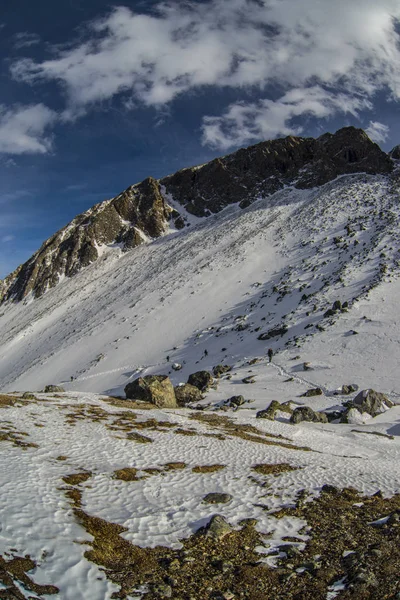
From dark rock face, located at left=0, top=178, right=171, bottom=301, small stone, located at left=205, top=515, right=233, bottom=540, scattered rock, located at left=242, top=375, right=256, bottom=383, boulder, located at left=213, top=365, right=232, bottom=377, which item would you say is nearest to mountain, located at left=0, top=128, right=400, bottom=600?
small stone, located at left=205, top=515, right=233, bottom=540

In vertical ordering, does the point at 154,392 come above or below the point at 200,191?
below

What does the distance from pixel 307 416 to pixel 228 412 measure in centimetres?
539

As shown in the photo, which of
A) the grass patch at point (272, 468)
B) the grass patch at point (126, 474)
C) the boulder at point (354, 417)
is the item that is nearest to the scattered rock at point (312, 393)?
the boulder at point (354, 417)

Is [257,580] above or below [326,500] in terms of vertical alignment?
above

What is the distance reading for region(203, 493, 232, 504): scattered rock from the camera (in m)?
10.3

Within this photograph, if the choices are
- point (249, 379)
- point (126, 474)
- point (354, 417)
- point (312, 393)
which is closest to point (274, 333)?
point (249, 379)

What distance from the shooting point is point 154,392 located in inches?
1088

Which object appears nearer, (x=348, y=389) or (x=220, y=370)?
(x=348, y=389)

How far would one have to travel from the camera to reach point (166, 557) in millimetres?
7547

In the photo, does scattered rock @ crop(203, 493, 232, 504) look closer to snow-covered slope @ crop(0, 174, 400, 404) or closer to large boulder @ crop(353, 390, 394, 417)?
large boulder @ crop(353, 390, 394, 417)

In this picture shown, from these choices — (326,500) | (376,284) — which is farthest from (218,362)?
(326,500)

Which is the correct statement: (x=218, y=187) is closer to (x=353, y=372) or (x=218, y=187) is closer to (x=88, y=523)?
(x=353, y=372)

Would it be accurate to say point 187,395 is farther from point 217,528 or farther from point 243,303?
point 217,528

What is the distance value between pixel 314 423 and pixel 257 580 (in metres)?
17.8
